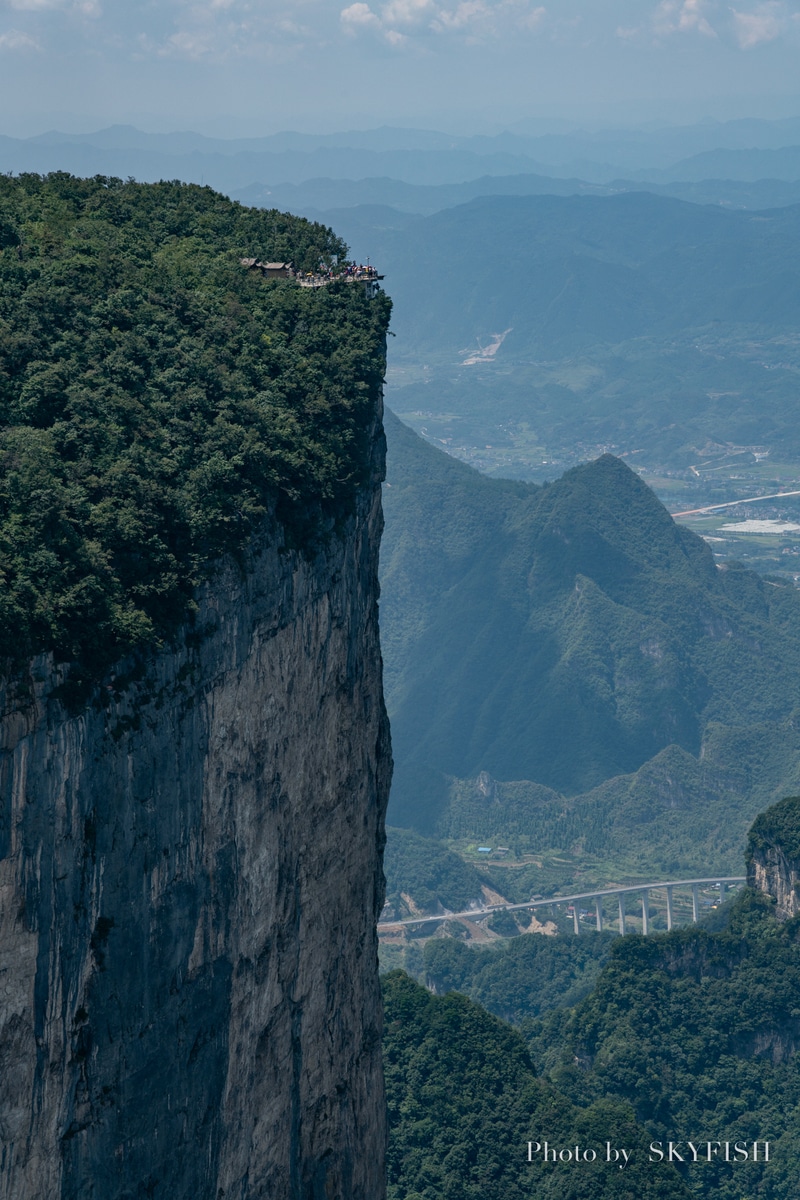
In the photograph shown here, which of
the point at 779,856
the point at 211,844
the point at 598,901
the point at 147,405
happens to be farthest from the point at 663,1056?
the point at 211,844

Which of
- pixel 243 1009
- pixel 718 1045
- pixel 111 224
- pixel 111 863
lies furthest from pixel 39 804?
pixel 718 1045

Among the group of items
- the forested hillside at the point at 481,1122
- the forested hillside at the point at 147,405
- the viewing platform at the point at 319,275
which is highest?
the viewing platform at the point at 319,275

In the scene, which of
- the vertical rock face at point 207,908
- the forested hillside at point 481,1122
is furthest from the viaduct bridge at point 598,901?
the vertical rock face at point 207,908

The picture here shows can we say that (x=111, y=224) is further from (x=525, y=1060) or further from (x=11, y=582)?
(x=525, y=1060)

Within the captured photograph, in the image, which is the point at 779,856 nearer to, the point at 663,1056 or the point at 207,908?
the point at 663,1056

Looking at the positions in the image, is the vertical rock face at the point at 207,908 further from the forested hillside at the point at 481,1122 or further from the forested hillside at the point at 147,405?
the forested hillside at the point at 481,1122

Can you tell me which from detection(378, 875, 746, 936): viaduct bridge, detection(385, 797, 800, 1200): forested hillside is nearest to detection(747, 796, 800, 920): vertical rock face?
detection(385, 797, 800, 1200): forested hillside
